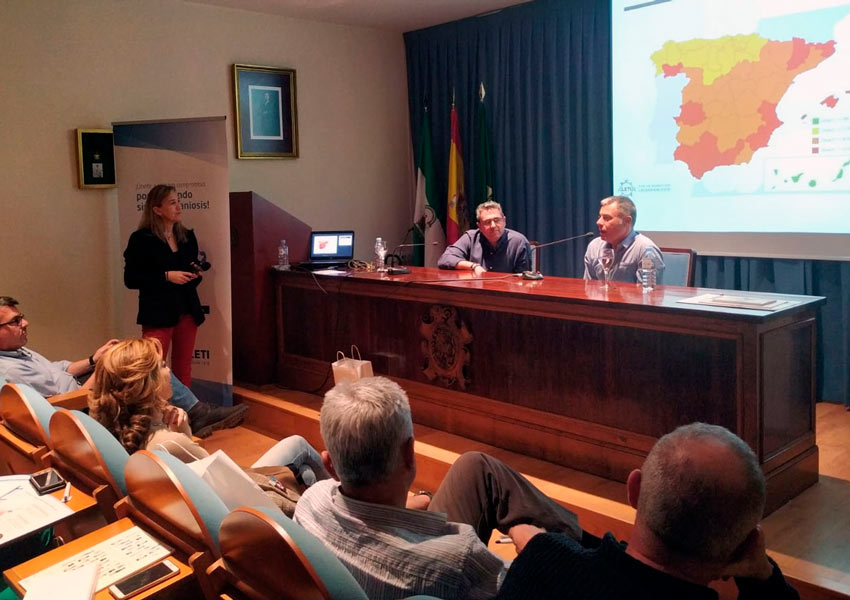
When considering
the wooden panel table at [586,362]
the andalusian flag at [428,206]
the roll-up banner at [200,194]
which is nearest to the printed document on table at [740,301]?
the wooden panel table at [586,362]

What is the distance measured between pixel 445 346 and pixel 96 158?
2687mm

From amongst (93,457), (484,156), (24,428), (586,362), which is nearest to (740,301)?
(586,362)

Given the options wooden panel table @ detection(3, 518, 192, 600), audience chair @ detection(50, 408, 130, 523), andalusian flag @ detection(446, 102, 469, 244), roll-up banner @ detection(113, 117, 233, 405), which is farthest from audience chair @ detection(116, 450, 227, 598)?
andalusian flag @ detection(446, 102, 469, 244)

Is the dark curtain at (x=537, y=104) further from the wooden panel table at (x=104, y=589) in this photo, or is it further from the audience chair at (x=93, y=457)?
the wooden panel table at (x=104, y=589)

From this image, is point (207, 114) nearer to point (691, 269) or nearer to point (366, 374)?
point (366, 374)

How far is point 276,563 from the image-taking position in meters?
1.30

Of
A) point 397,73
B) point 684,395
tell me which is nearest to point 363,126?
point 397,73

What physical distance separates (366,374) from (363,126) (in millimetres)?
2834

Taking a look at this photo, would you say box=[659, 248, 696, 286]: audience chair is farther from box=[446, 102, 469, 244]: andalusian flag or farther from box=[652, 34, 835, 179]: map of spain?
box=[446, 102, 469, 244]: andalusian flag

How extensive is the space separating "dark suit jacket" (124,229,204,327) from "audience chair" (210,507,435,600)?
3102mm

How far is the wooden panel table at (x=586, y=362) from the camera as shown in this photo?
2867 mm

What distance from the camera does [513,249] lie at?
15.5 feet

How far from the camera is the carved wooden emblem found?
383 cm

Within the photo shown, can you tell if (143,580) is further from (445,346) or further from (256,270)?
(256,270)
